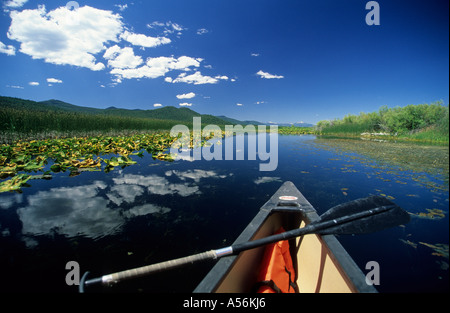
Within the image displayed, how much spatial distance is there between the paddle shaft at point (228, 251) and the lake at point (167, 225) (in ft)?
1.85

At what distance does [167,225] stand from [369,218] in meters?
2.80

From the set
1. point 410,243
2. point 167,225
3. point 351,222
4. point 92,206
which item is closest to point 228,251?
point 351,222

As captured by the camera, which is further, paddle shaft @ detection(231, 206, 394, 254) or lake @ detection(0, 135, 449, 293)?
lake @ detection(0, 135, 449, 293)

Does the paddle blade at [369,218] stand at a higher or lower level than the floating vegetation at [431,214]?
higher

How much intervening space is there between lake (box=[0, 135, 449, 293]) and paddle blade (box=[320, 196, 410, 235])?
302mm

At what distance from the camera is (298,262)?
2.32 m

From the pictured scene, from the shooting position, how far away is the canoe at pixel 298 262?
133cm

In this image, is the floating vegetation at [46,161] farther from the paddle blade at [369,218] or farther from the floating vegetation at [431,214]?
the floating vegetation at [431,214]

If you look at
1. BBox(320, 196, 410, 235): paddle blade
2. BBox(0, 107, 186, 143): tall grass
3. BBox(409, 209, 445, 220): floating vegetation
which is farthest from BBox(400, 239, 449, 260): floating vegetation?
BBox(0, 107, 186, 143): tall grass

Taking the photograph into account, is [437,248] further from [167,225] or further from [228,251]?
[167,225]

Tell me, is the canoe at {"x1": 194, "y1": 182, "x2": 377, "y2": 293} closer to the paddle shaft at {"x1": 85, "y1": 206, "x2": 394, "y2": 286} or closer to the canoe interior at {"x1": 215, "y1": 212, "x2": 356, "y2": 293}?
the canoe interior at {"x1": 215, "y1": 212, "x2": 356, "y2": 293}

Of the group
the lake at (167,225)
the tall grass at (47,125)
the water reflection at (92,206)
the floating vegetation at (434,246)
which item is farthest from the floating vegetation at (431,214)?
the tall grass at (47,125)

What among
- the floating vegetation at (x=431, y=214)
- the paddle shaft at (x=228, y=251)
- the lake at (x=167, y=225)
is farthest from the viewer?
the floating vegetation at (x=431, y=214)

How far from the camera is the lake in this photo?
2027 millimetres
